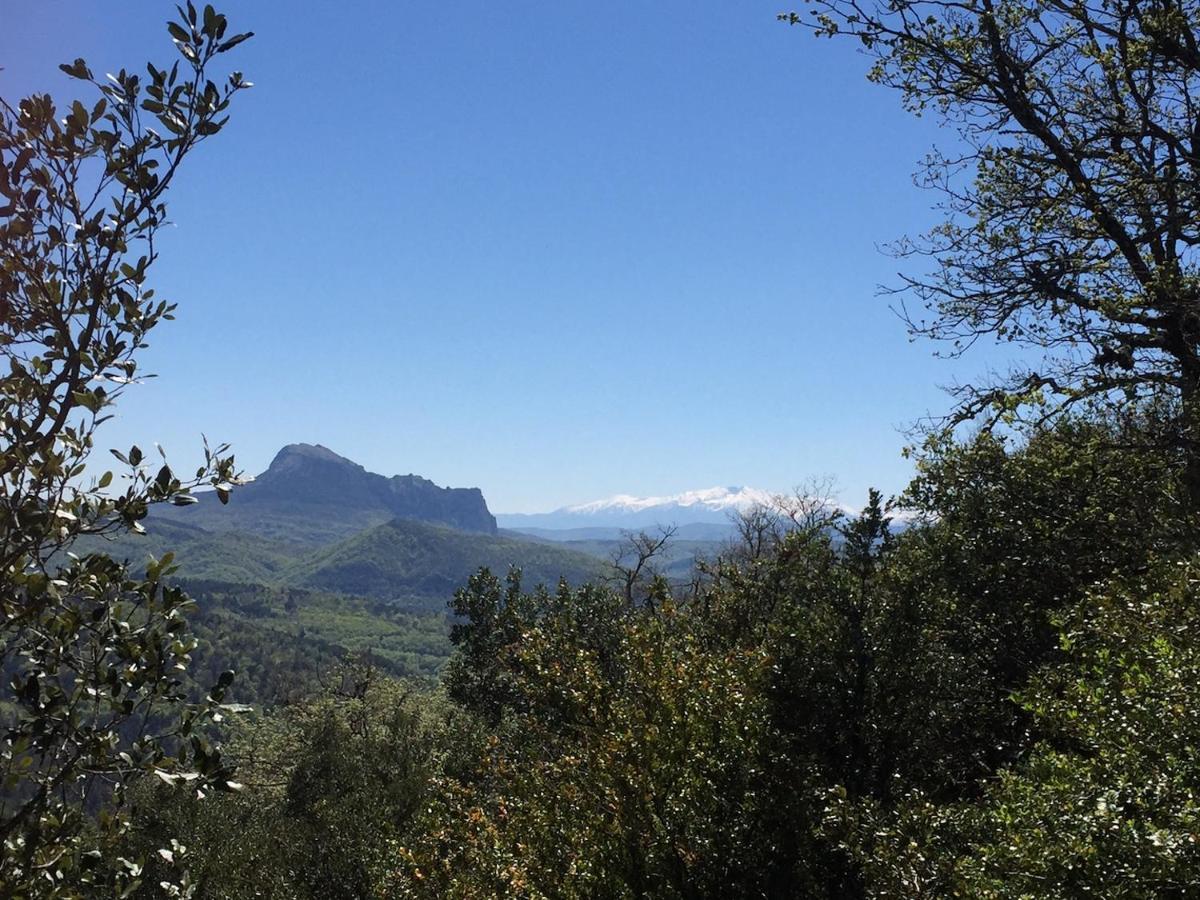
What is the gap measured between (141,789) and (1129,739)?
1464 inches

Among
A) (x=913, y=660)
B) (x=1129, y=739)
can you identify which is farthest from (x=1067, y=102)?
(x=1129, y=739)

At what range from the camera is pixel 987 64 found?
580 inches

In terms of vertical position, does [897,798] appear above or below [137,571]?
below

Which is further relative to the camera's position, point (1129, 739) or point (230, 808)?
point (230, 808)

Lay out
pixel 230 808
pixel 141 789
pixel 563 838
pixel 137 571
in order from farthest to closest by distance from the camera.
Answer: pixel 141 789, pixel 230 808, pixel 563 838, pixel 137 571

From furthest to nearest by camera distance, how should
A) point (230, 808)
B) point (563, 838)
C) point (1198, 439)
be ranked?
point (230, 808), point (1198, 439), point (563, 838)

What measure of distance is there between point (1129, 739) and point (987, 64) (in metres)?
13.3

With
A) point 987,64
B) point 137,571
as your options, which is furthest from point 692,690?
point 987,64

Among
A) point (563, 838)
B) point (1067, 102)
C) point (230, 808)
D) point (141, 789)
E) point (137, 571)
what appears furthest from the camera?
point (141, 789)

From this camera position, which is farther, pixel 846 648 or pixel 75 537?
pixel 846 648

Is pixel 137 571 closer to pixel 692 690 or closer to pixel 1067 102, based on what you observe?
pixel 692 690

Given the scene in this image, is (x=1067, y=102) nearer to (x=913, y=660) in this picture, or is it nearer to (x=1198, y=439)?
(x=1198, y=439)

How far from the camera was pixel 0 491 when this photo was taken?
3.97 m

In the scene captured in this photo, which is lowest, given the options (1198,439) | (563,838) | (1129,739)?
(563,838)
